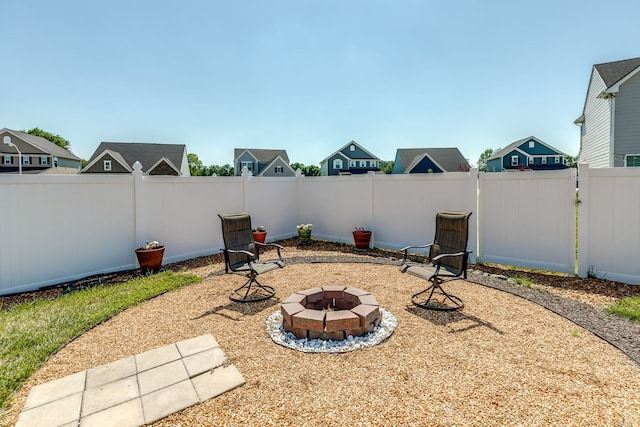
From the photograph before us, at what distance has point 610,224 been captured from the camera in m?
4.94

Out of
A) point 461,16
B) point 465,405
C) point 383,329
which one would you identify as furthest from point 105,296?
point 461,16

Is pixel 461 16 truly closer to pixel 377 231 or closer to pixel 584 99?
pixel 377 231

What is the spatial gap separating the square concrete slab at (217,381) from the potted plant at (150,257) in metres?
4.06

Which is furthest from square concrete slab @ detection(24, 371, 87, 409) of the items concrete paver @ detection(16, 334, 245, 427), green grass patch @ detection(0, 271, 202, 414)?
green grass patch @ detection(0, 271, 202, 414)

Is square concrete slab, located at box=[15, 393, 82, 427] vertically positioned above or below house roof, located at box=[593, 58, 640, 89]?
below

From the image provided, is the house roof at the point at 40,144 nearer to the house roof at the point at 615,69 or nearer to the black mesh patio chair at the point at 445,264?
the black mesh patio chair at the point at 445,264

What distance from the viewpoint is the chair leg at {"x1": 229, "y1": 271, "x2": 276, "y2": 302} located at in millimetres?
4371

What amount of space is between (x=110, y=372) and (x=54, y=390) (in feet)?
1.19

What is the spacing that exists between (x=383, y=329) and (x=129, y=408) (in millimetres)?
2385

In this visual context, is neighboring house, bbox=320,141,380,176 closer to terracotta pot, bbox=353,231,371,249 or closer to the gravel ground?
terracotta pot, bbox=353,231,371,249

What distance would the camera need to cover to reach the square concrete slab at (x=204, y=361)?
2.62 meters

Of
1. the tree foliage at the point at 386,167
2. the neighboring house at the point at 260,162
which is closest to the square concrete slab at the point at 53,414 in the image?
the neighboring house at the point at 260,162

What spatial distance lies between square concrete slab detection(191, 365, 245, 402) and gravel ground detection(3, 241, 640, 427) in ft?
0.21

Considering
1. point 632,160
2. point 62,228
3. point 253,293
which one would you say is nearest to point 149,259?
point 62,228
